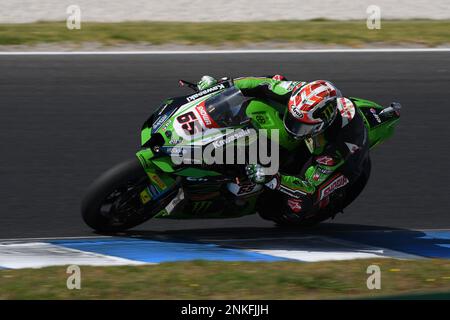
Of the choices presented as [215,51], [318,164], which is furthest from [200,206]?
[215,51]

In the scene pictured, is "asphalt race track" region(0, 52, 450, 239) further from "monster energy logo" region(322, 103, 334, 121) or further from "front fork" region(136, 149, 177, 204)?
"monster energy logo" region(322, 103, 334, 121)

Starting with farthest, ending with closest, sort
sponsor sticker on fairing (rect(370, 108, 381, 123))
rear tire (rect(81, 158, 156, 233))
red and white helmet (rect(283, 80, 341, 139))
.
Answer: sponsor sticker on fairing (rect(370, 108, 381, 123)) → red and white helmet (rect(283, 80, 341, 139)) → rear tire (rect(81, 158, 156, 233))

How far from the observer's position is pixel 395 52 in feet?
43.3

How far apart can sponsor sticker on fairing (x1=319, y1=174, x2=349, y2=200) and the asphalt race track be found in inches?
30.6

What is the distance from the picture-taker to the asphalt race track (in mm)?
8969

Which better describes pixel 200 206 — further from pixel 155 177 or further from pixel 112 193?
pixel 112 193

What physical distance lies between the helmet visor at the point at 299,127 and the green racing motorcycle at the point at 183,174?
18cm

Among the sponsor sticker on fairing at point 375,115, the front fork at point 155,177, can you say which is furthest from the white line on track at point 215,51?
the front fork at point 155,177

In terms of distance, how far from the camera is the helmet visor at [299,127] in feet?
26.1

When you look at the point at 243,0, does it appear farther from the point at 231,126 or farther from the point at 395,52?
the point at 231,126

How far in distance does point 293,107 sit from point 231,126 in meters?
0.47

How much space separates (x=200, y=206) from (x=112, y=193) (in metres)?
0.69

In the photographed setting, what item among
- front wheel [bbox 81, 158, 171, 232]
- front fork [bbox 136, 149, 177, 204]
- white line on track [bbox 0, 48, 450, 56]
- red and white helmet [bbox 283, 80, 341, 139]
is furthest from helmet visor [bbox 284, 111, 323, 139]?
white line on track [bbox 0, 48, 450, 56]
